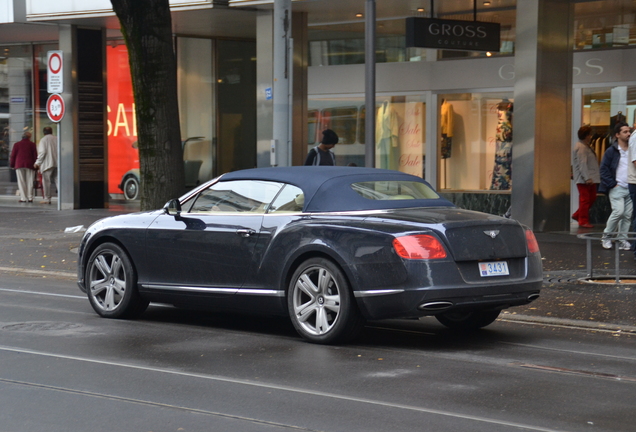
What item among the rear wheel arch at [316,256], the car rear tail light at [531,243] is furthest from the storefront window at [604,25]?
the rear wheel arch at [316,256]

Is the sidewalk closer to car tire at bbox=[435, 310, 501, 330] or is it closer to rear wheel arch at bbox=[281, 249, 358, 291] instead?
car tire at bbox=[435, 310, 501, 330]

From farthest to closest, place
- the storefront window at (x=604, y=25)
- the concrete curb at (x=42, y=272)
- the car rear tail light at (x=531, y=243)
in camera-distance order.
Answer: the storefront window at (x=604, y=25)
the concrete curb at (x=42, y=272)
the car rear tail light at (x=531, y=243)

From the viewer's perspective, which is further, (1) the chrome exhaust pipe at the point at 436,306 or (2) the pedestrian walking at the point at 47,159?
(2) the pedestrian walking at the point at 47,159

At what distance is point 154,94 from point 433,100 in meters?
9.06

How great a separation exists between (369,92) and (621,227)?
4.18 metres

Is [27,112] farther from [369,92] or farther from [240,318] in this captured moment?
[240,318]

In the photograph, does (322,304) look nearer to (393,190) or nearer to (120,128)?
(393,190)

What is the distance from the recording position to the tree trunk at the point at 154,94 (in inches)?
564

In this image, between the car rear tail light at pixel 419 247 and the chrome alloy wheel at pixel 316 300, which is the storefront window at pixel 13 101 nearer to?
the chrome alloy wheel at pixel 316 300

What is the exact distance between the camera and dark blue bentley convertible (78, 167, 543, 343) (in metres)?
7.51

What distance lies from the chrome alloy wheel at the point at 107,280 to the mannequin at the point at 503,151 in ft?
42.5

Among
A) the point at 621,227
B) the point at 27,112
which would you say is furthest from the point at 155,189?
the point at 27,112

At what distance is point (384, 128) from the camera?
906 inches

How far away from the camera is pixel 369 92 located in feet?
44.2
